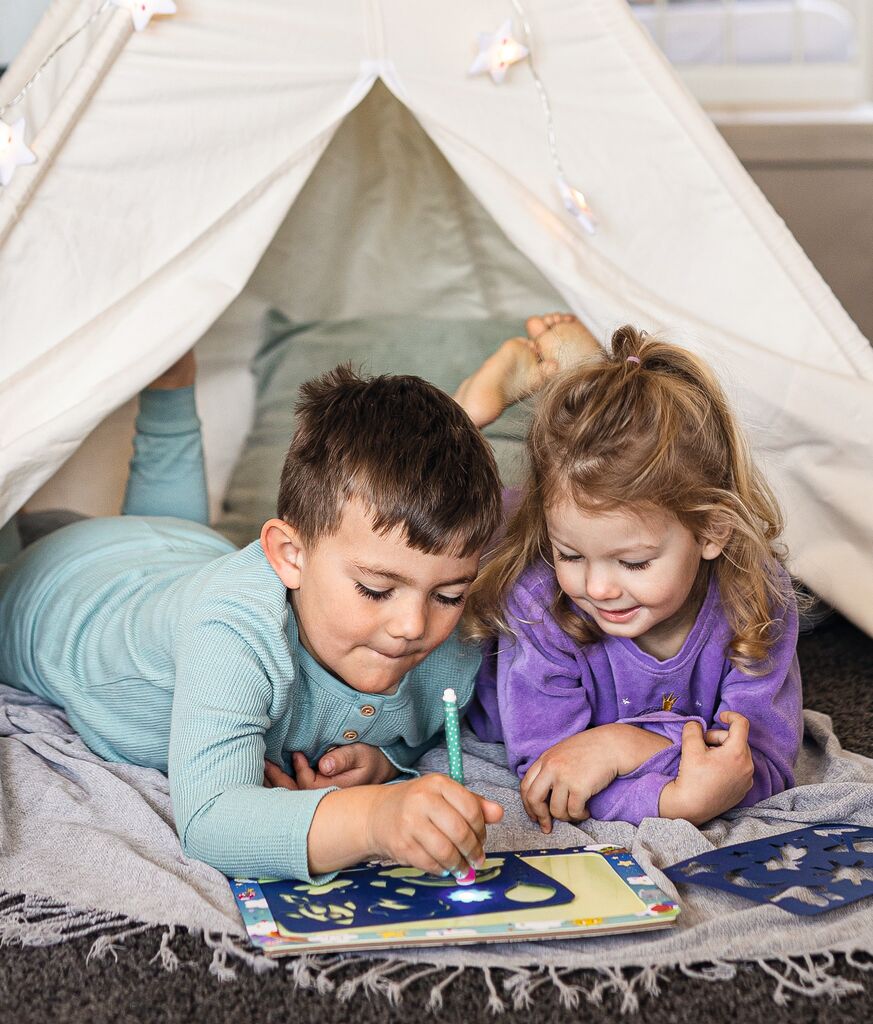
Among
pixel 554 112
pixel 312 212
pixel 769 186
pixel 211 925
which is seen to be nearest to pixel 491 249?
pixel 312 212

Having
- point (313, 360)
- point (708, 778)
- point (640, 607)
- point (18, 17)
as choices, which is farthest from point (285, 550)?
point (18, 17)

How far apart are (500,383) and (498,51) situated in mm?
407

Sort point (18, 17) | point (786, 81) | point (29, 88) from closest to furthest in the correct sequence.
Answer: point (29, 88) → point (18, 17) → point (786, 81)

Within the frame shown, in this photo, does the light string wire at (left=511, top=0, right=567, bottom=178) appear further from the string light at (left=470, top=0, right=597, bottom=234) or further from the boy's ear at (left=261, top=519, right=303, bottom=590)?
the boy's ear at (left=261, top=519, right=303, bottom=590)

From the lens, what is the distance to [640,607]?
115 cm

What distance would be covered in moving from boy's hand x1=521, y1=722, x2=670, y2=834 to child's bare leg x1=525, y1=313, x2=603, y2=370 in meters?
0.57

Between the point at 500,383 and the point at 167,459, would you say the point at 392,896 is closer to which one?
the point at 500,383

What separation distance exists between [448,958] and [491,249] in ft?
4.71

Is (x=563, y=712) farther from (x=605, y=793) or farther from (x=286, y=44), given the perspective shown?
(x=286, y=44)

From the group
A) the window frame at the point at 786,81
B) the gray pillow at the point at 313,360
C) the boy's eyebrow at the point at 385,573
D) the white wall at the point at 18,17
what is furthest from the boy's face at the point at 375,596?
the window frame at the point at 786,81

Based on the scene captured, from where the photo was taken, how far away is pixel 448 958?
3.03ft

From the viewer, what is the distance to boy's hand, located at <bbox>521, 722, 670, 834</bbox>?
1.16 m

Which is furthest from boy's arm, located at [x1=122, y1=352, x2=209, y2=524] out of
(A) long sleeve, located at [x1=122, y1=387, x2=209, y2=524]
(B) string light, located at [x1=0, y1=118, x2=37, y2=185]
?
(B) string light, located at [x1=0, y1=118, x2=37, y2=185]

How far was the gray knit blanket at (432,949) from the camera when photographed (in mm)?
917
